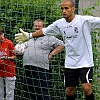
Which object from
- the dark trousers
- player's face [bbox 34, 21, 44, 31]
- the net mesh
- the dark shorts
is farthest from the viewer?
the net mesh

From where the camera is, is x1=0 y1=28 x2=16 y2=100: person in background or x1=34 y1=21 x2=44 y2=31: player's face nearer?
x1=34 y1=21 x2=44 y2=31: player's face

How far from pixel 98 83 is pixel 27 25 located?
153 cm

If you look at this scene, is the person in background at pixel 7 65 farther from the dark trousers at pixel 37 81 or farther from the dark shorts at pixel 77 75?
the dark shorts at pixel 77 75

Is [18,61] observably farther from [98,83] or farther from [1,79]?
[98,83]

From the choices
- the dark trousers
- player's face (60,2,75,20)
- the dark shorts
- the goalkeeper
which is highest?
player's face (60,2,75,20)

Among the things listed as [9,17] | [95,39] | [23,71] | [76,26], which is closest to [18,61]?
[23,71]

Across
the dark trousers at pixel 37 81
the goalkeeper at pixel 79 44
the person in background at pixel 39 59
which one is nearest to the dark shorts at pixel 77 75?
the goalkeeper at pixel 79 44

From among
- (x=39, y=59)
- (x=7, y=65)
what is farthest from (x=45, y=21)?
(x=7, y=65)

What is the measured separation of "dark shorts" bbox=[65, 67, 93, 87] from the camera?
19.4 feet

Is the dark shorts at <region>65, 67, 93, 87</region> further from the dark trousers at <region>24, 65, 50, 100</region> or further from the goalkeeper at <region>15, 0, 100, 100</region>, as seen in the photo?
the dark trousers at <region>24, 65, 50, 100</region>

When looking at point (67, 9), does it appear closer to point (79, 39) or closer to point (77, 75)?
point (79, 39)

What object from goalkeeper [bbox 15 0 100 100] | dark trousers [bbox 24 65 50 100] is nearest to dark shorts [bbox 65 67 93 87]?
goalkeeper [bbox 15 0 100 100]

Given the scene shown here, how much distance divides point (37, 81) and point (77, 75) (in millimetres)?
1245

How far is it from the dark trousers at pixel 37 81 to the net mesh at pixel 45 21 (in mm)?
256
